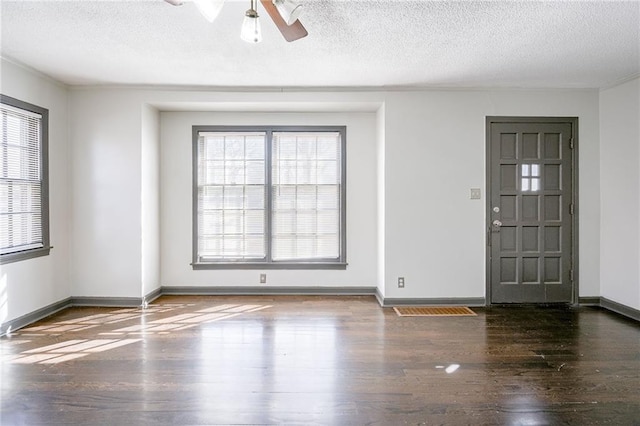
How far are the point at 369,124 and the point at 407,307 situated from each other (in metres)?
2.29

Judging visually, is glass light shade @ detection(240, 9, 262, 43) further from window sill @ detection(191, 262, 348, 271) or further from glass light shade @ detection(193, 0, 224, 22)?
window sill @ detection(191, 262, 348, 271)

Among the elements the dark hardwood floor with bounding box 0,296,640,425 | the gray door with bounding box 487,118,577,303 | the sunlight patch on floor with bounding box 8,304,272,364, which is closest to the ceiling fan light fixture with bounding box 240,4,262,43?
the dark hardwood floor with bounding box 0,296,640,425

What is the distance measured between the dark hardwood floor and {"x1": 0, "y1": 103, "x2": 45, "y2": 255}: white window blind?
87 centimetres

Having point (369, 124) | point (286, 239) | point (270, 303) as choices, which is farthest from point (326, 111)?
point (270, 303)

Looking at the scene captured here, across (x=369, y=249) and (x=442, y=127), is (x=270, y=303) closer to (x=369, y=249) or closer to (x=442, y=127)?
(x=369, y=249)

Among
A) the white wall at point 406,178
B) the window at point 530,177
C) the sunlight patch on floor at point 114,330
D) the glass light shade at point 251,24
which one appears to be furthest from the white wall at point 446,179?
the glass light shade at point 251,24

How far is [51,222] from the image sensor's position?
455cm

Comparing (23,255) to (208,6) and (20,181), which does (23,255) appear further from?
(208,6)

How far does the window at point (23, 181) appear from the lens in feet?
12.9

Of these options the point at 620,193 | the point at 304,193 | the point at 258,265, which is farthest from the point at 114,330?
the point at 620,193

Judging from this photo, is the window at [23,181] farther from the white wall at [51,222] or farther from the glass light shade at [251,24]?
the glass light shade at [251,24]

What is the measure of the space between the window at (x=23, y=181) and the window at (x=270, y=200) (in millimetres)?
1641

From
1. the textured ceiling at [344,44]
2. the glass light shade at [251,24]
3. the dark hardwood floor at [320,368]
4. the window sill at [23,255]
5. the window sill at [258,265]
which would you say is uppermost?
the textured ceiling at [344,44]

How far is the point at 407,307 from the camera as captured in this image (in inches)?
190
